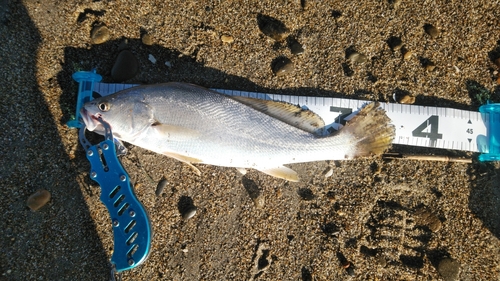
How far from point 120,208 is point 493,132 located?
4100mm

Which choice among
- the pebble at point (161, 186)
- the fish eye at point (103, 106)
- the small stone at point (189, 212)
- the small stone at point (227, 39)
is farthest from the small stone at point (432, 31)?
the fish eye at point (103, 106)

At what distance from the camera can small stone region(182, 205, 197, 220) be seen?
3.20 m

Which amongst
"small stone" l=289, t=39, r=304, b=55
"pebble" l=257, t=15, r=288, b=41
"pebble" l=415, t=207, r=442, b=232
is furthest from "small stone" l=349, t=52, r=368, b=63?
"pebble" l=415, t=207, r=442, b=232

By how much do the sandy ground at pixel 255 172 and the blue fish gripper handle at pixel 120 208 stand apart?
384 mm

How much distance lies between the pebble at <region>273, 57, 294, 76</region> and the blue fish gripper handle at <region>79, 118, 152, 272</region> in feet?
6.11

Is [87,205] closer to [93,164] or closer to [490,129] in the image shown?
[93,164]

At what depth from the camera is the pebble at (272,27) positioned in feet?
11.0

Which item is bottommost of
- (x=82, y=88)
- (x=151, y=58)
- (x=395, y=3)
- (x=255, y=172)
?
(x=255, y=172)

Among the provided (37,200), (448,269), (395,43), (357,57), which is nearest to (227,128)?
Answer: (357,57)

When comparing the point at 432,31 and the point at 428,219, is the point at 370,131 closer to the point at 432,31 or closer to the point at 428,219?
the point at 428,219

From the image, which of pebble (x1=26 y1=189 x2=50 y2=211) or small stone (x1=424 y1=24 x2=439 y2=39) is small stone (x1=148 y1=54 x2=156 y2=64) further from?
small stone (x1=424 y1=24 x2=439 y2=39)

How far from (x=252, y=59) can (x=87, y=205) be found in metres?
2.38

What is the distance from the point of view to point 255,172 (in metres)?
3.35

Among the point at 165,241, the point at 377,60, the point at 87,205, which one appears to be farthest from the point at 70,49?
the point at 377,60
